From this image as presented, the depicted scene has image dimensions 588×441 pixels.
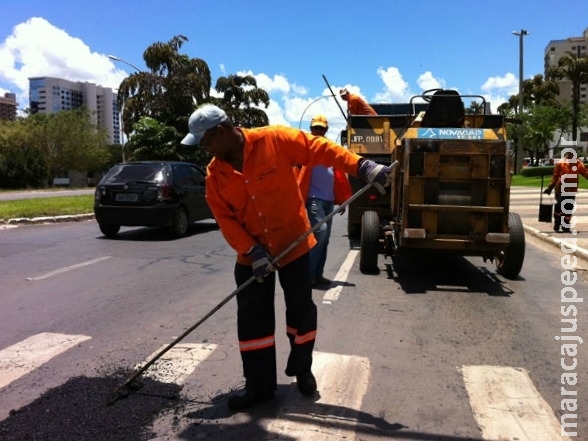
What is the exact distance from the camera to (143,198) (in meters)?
11.9

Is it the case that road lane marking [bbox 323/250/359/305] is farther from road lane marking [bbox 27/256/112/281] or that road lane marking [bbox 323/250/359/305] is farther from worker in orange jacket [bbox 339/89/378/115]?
road lane marking [bbox 27/256/112/281]

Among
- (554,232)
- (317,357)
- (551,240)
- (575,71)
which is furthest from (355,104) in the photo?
(575,71)

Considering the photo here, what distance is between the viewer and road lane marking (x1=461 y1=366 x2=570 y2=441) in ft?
10.8

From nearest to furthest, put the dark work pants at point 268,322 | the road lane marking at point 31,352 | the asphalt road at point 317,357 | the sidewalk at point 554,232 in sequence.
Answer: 1. the asphalt road at point 317,357
2. the dark work pants at point 268,322
3. the road lane marking at point 31,352
4. the sidewalk at point 554,232

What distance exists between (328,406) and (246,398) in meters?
0.53

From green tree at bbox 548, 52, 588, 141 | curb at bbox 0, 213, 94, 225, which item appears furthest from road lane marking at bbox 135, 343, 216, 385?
green tree at bbox 548, 52, 588, 141

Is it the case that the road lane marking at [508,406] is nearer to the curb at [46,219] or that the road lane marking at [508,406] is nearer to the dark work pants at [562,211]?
the dark work pants at [562,211]

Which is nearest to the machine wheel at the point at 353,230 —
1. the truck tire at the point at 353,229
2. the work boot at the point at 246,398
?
the truck tire at the point at 353,229

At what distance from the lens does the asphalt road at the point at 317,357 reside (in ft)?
11.1

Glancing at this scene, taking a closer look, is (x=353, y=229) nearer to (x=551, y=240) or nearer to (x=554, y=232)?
(x=551, y=240)

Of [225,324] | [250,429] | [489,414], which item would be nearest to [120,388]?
[250,429]

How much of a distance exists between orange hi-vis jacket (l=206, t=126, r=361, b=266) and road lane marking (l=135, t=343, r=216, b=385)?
3.48 ft

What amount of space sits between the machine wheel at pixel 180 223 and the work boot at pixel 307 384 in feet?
28.9

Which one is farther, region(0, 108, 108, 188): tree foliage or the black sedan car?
region(0, 108, 108, 188): tree foliage
